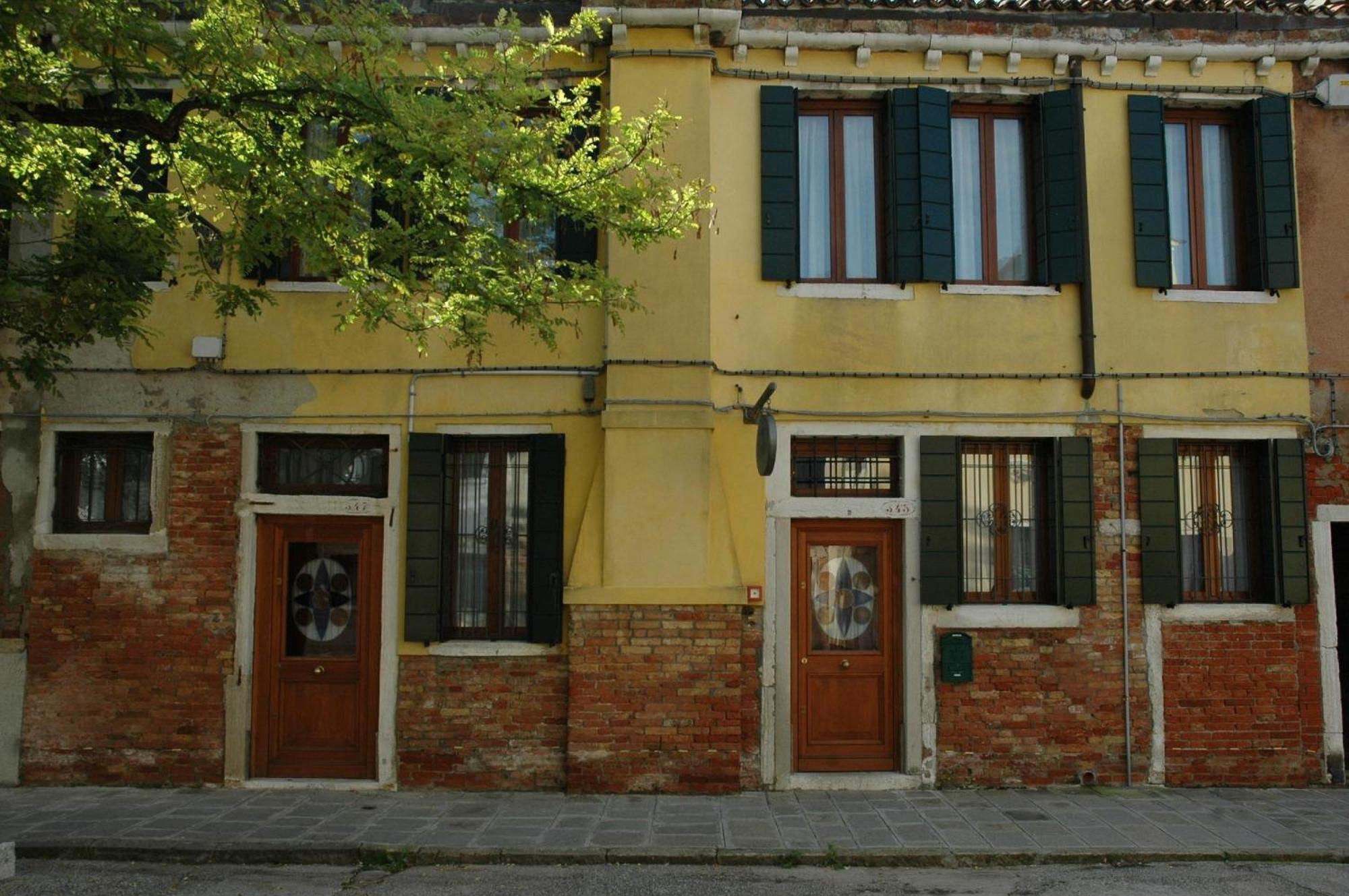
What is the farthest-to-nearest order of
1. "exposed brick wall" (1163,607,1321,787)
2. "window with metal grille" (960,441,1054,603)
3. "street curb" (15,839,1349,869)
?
"window with metal grille" (960,441,1054,603)
"exposed brick wall" (1163,607,1321,787)
"street curb" (15,839,1349,869)

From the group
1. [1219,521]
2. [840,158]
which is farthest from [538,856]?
[1219,521]

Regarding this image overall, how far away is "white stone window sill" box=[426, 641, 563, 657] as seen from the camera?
881cm

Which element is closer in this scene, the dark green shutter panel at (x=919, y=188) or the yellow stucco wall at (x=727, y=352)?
the yellow stucco wall at (x=727, y=352)

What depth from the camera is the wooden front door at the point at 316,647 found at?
896cm

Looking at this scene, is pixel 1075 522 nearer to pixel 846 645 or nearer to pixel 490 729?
pixel 846 645

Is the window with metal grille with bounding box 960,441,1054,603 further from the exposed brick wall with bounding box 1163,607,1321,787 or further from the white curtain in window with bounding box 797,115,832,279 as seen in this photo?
the white curtain in window with bounding box 797,115,832,279

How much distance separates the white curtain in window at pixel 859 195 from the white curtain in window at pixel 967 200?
712 mm

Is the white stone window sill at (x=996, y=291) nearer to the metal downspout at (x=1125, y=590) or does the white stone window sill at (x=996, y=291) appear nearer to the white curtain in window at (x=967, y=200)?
the white curtain in window at (x=967, y=200)

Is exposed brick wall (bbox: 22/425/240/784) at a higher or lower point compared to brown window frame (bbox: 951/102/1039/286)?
lower

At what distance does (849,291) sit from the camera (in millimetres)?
9211

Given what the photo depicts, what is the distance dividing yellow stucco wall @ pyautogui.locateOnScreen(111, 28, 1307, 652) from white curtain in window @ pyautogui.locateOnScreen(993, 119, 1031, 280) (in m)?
0.38

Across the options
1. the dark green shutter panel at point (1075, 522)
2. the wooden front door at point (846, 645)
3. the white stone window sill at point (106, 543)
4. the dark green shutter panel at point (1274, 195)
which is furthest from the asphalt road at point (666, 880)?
the dark green shutter panel at point (1274, 195)

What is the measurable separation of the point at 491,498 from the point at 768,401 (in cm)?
249

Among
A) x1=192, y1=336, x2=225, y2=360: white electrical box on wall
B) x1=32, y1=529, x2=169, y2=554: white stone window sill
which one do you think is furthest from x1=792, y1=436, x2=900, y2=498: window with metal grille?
x1=32, y1=529, x2=169, y2=554: white stone window sill
